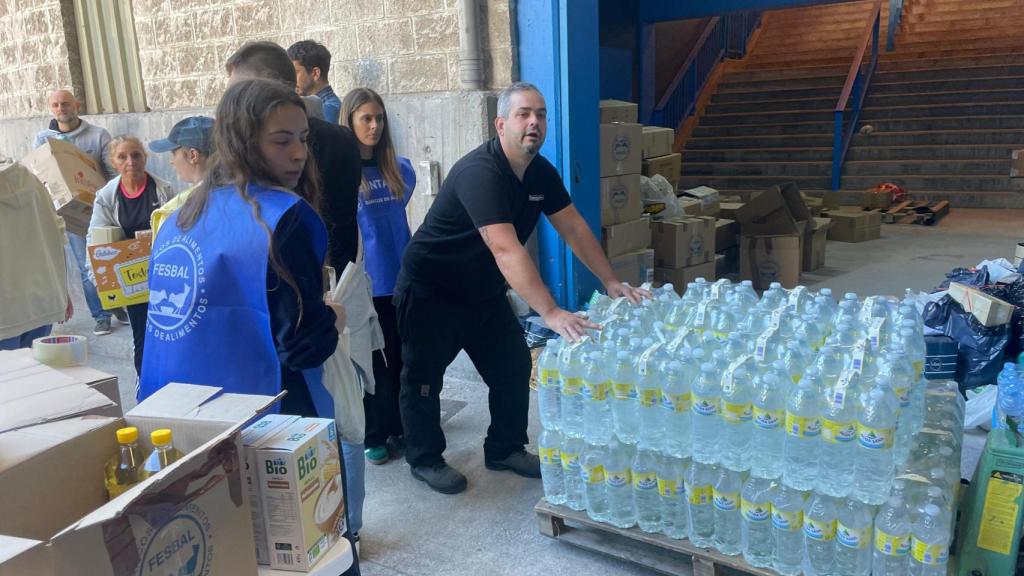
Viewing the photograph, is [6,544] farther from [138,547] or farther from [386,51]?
[386,51]

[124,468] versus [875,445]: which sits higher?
[124,468]

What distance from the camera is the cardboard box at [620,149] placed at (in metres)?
5.36

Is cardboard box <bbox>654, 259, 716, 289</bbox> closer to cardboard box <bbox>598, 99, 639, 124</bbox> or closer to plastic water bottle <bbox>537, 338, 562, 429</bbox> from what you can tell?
cardboard box <bbox>598, 99, 639, 124</bbox>

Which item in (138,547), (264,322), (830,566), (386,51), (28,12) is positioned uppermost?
(28,12)

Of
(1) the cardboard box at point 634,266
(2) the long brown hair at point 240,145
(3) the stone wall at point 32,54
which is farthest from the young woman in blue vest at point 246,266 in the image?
(3) the stone wall at point 32,54

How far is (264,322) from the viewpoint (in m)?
1.87

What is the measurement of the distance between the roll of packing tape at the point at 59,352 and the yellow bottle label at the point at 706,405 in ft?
5.96

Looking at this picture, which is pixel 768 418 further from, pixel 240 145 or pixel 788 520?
pixel 240 145

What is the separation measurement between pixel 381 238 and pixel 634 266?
2.30 meters

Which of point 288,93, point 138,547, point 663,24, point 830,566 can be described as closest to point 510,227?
Answer: point 288,93

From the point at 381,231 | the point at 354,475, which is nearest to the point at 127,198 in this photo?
the point at 381,231

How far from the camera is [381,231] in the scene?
3.96 metres

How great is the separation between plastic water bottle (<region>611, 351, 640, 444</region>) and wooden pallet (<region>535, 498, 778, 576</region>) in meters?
0.36

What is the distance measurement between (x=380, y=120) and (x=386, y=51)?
178 cm
